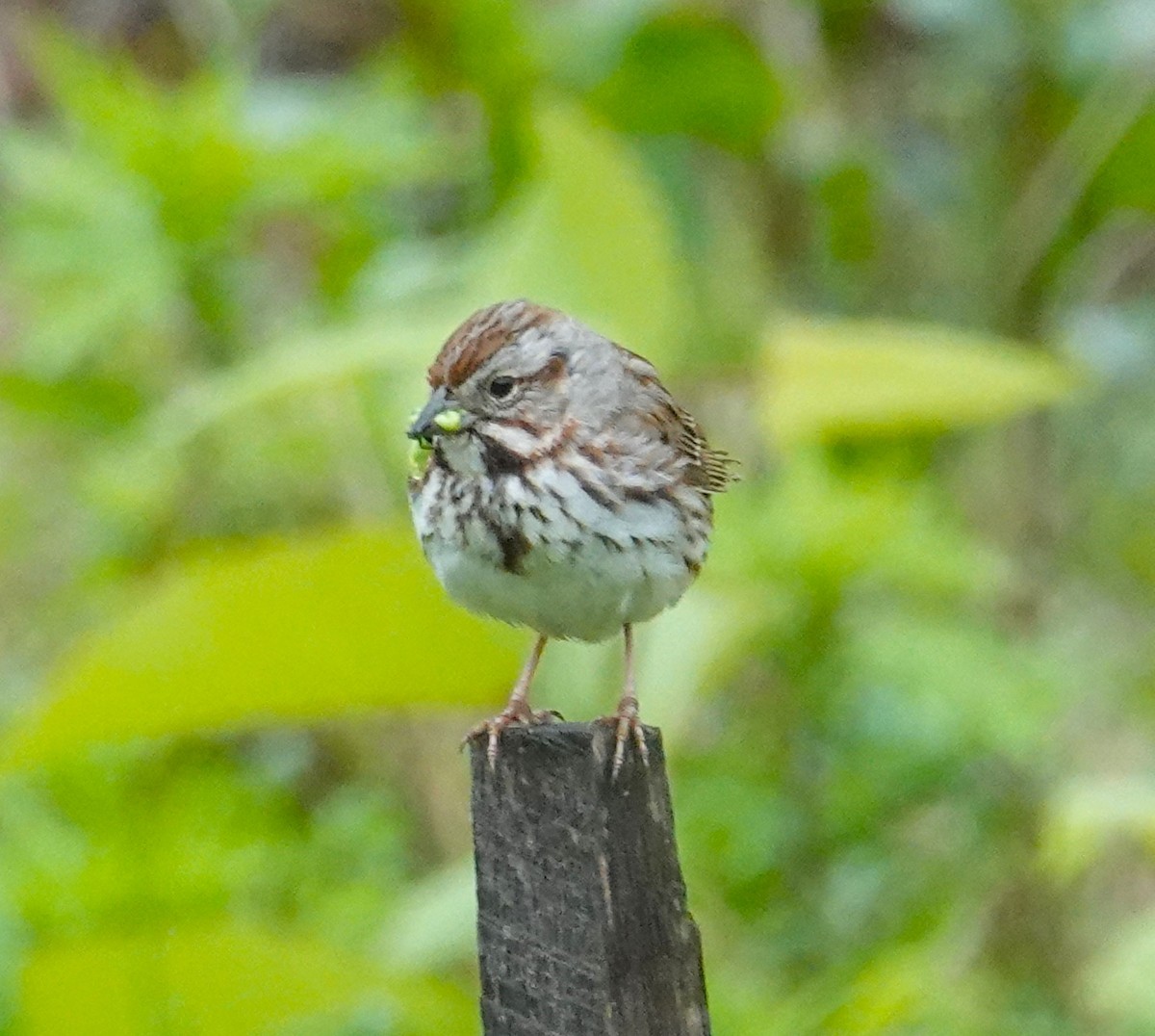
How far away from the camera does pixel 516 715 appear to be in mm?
2465

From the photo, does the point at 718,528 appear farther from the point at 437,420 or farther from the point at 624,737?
the point at 624,737

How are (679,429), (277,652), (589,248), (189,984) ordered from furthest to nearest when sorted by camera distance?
(589,248)
(277,652)
(189,984)
(679,429)

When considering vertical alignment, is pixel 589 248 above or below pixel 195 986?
above

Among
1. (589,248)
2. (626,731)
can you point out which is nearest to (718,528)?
(589,248)

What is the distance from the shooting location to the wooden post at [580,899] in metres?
1.86

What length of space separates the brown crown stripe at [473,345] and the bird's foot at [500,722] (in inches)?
16.5

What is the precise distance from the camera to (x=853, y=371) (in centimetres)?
362

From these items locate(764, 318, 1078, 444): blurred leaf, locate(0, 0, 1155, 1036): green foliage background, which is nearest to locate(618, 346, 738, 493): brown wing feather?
locate(0, 0, 1155, 1036): green foliage background

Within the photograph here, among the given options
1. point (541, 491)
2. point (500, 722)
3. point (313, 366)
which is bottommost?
point (500, 722)

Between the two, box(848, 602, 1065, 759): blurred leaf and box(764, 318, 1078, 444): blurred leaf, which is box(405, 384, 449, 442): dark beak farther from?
box(848, 602, 1065, 759): blurred leaf

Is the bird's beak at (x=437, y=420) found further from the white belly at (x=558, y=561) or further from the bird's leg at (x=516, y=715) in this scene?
the bird's leg at (x=516, y=715)

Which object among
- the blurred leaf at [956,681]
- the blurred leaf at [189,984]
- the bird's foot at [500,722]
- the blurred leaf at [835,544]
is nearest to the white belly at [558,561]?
the bird's foot at [500,722]

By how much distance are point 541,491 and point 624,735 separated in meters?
0.57

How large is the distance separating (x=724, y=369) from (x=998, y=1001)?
146 cm
